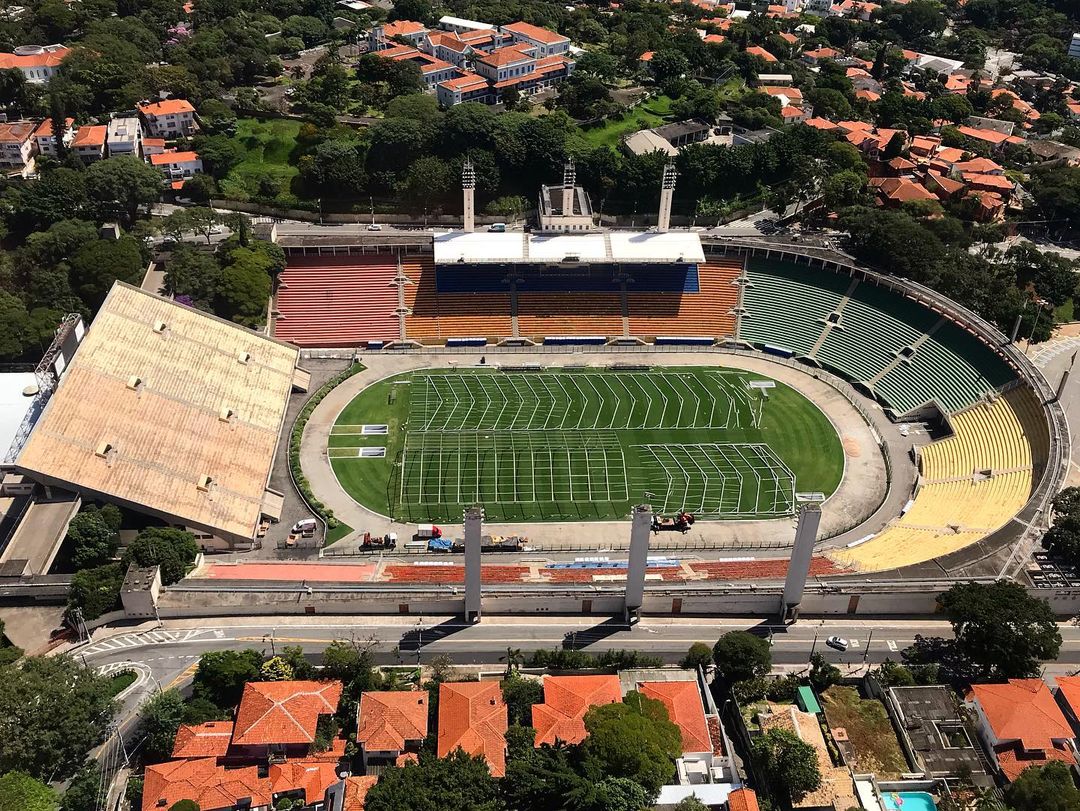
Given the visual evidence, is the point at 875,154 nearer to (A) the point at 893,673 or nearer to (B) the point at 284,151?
(B) the point at 284,151

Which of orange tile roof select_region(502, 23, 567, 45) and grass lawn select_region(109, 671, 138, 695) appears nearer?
grass lawn select_region(109, 671, 138, 695)

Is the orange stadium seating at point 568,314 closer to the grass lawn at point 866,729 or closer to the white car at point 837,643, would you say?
the white car at point 837,643

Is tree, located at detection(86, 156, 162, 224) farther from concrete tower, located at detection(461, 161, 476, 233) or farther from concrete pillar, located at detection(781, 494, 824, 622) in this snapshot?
concrete pillar, located at detection(781, 494, 824, 622)

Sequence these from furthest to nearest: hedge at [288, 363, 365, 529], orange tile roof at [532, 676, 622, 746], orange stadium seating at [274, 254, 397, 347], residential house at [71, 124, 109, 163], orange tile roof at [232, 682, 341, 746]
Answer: residential house at [71, 124, 109, 163] < orange stadium seating at [274, 254, 397, 347] < hedge at [288, 363, 365, 529] < orange tile roof at [532, 676, 622, 746] < orange tile roof at [232, 682, 341, 746]

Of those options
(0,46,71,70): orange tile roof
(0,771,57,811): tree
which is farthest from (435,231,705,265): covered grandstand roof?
(0,46,71,70): orange tile roof

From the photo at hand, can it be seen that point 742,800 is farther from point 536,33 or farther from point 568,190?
point 536,33

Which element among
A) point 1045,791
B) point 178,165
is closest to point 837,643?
point 1045,791

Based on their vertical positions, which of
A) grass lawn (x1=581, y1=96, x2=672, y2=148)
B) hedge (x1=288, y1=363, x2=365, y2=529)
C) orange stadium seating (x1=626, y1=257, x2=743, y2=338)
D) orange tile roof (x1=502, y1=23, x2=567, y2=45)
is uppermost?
orange tile roof (x1=502, y1=23, x2=567, y2=45)

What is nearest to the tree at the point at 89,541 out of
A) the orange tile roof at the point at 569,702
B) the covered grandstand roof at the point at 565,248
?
the orange tile roof at the point at 569,702
